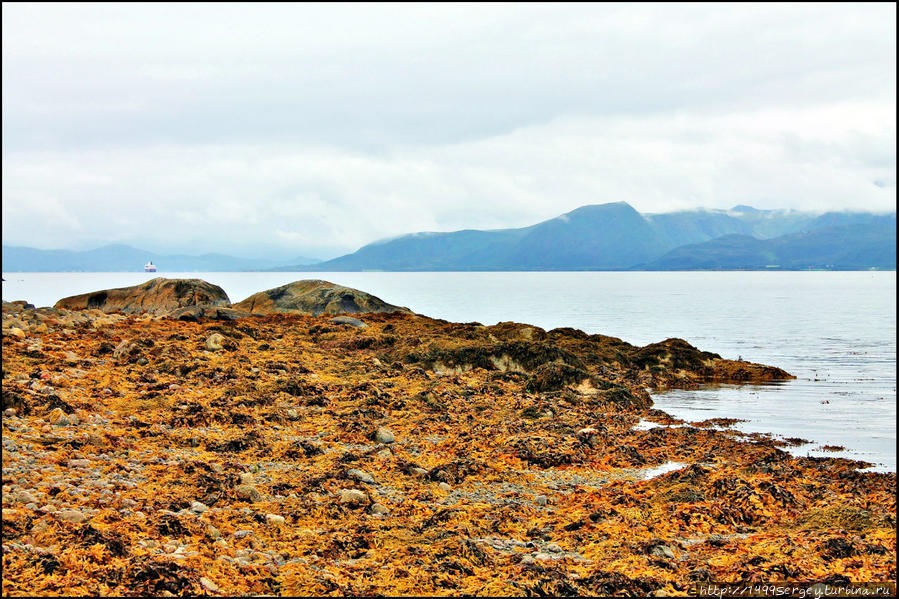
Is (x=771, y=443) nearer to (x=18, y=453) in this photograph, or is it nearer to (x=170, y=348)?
(x=18, y=453)

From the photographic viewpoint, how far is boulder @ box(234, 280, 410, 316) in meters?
37.7

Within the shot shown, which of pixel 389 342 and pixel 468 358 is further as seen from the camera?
pixel 389 342

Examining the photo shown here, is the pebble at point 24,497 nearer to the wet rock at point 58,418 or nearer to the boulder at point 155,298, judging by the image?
the wet rock at point 58,418

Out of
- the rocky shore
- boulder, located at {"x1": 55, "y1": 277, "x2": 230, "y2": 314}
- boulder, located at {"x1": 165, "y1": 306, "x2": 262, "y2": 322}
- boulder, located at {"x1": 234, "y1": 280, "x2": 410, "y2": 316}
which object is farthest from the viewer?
boulder, located at {"x1": 234, "y1": 280, "x2": 410, "y2": 316}

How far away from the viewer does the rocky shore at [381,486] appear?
22.4ft

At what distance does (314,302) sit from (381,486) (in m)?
28.8

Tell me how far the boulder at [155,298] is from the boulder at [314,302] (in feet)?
6.30

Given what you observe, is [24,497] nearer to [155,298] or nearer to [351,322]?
[351,322]

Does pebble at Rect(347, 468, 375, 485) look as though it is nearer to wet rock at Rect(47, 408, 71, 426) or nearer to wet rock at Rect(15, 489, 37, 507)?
wet rock at Rect(15, 489, 37, 507)

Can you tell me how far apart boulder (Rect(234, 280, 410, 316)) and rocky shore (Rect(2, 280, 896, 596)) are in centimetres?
1590

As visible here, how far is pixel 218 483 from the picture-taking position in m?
9.57

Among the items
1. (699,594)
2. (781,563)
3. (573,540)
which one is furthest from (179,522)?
(781,563)

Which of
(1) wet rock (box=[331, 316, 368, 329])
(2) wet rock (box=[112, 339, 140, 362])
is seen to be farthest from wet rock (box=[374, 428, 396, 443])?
(1) wet rock (box=[331, 316, 368, 329])

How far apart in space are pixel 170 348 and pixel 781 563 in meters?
17.7
